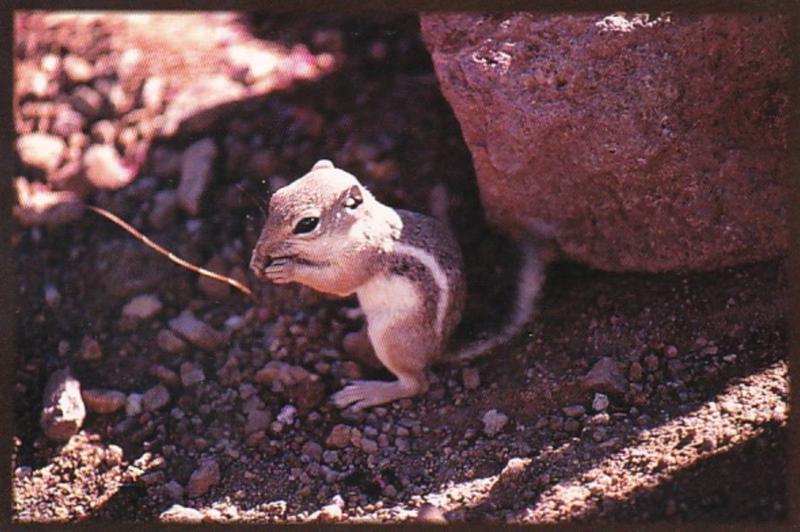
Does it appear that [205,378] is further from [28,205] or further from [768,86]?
[768,86]

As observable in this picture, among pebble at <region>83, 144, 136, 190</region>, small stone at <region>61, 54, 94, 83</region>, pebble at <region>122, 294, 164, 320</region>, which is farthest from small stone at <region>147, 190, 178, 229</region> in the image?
small stone at <region>61, 54, 94, 83</region>

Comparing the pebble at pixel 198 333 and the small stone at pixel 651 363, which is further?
the pebble at pixel 198 333

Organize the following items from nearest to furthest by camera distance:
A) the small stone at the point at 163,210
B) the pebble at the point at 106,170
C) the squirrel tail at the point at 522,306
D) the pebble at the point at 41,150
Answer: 1. the squirrel tail at the point at 522,306
2. the small stone at the point at 163,210
3. the pebble at the point at 106,170
4. the pebble at the point at 41,150

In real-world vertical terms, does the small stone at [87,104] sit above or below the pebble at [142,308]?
above

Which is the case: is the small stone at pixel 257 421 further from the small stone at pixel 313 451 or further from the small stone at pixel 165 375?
the small stone at pixel 165 375

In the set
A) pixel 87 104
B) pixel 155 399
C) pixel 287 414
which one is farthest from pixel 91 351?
pixel 87 104

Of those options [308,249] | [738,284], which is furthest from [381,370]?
[738,284]

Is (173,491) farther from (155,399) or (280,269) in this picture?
(280,269)

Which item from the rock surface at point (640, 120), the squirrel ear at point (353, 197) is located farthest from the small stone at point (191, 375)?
the rock surface at point (640, 120)
